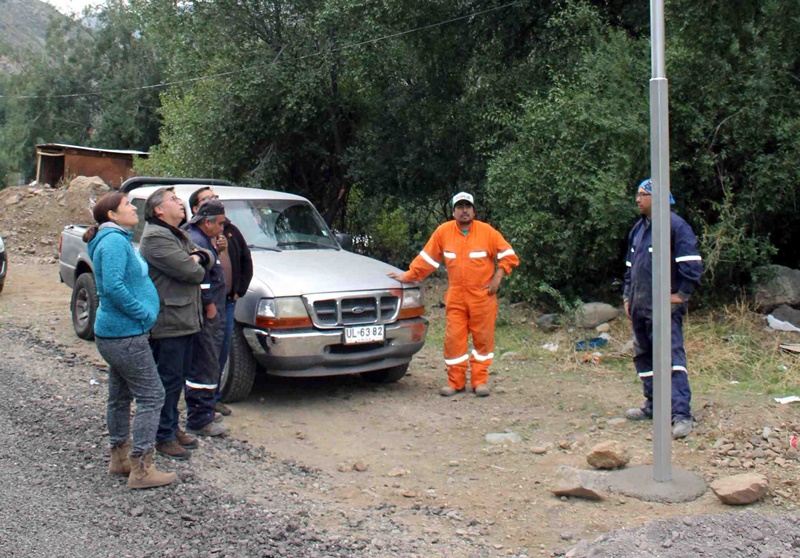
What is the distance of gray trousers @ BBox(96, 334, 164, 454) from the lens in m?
4.95

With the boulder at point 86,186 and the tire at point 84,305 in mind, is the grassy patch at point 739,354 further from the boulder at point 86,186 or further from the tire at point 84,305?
the boulder at point 86,186

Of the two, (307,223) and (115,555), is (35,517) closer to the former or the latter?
(115,555)

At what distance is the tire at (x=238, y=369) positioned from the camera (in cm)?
703

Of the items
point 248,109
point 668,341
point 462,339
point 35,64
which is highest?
point 35,64

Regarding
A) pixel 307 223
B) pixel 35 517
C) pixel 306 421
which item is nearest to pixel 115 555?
pixel 35 517

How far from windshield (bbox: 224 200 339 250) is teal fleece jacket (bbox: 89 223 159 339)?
3.00 m

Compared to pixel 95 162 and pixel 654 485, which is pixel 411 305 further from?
pixel 95 162

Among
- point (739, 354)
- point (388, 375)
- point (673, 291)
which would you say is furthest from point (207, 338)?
point (739, 354)

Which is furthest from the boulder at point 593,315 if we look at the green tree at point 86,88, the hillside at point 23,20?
the hillside at point 23,20

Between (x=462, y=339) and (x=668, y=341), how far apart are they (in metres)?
2.83

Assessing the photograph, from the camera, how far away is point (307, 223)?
868 cm

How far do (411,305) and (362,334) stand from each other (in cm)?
65

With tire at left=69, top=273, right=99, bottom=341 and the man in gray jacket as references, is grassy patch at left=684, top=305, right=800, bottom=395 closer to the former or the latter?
the man in gray jacket

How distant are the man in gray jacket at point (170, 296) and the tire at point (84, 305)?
13.3 feet
